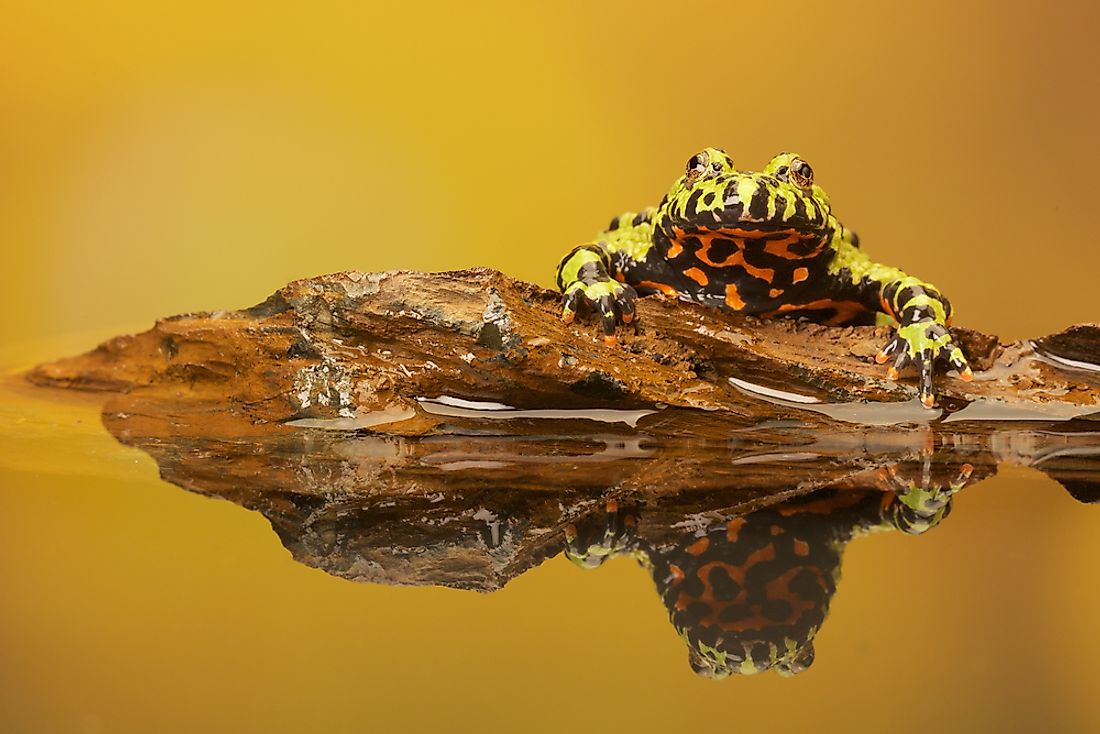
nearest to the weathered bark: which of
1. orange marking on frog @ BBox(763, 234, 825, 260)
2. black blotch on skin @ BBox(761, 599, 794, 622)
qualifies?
orange marking on frog @ BBox(763, 234, 825, 260)

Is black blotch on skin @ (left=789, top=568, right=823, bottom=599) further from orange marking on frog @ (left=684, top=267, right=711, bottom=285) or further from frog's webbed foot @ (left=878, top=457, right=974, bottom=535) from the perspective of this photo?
orange marking on frog @ (left=684, top=267, right=711, bottom=285)

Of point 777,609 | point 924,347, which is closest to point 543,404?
point 924,347

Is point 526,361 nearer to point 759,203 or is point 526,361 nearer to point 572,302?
point 572,302

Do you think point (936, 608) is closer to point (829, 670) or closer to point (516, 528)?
point (829, 670)

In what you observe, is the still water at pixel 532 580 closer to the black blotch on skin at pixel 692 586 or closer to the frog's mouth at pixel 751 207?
the black blotch on skin at pixel 692 586

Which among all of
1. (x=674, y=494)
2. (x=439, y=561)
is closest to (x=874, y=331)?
(x=674, y=494)
